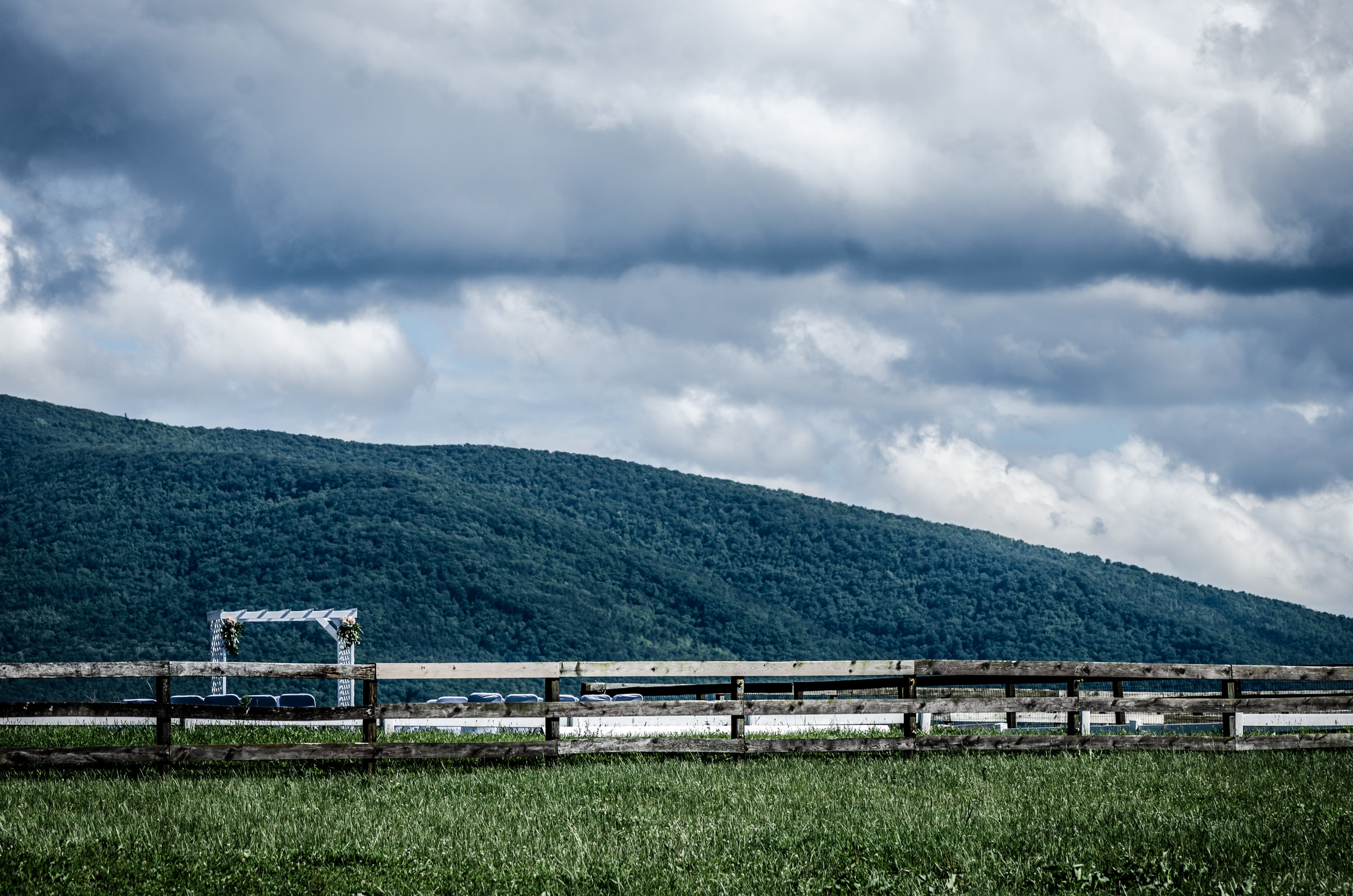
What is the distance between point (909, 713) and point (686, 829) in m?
6.06

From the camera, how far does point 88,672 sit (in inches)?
551

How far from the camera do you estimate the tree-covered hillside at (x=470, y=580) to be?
140m

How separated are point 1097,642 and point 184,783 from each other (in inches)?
6692

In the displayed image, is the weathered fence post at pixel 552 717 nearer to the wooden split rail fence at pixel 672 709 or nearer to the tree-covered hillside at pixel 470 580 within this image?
the wooden split rail fence at pixel 672 709

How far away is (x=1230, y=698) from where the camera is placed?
56.3ft

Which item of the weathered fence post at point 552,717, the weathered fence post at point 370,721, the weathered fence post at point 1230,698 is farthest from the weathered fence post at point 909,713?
the weathered fence post at point 370,721

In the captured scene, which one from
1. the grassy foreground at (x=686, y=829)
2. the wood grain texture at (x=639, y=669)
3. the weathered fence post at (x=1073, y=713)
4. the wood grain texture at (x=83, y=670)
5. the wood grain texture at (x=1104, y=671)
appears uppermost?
the wood grain texture at (x=83, y=670)

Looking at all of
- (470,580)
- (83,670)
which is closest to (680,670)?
(83,670)

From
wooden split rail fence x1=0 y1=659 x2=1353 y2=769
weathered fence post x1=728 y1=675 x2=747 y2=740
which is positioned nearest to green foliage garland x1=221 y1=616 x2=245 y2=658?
wooden split rail fence x1=0 y1=659 x2=1353 y2=769

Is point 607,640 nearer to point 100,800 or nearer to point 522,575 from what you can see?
point 522,575

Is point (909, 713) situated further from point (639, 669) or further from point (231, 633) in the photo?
point (231, 633)

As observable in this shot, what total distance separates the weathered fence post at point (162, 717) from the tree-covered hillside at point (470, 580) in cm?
11601

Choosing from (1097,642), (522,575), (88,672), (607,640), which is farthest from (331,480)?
(88,672)

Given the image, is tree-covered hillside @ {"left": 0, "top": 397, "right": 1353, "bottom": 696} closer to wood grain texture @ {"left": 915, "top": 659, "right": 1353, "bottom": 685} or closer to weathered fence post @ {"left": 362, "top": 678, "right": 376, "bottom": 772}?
wood grain texture @ {"left": 915, "top": 659, "right": 1353, "bottom": 685}
